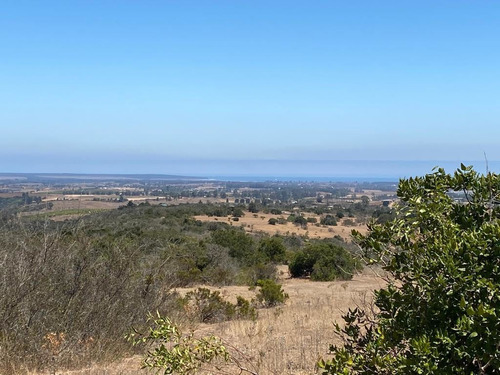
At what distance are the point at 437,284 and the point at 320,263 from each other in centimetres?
1992

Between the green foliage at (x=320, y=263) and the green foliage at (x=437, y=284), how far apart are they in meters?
18.6

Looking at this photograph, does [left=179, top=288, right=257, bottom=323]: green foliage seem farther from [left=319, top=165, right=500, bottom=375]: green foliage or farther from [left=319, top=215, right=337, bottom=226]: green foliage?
[left=319, top=215, right=337, bottom=226]: green foliage

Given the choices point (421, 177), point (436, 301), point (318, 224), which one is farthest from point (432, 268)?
point (318, 224)

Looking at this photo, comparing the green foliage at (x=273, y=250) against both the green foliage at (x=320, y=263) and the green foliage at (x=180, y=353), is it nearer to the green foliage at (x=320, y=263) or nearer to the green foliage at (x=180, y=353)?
the green foliage at (x=320, y=263)

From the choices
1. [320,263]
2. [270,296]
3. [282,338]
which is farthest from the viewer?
[320,263]

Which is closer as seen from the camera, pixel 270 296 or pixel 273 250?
pixel 270 296

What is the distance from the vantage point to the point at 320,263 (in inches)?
866

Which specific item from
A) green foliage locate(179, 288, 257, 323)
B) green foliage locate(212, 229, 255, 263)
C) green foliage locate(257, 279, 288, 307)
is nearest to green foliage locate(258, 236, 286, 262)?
green foliage locate(212, 229, 255, 263)

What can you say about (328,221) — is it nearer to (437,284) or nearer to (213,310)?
(213,310)

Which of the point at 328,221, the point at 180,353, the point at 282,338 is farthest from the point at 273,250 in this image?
the point at 328,221

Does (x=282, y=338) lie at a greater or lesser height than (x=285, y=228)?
greater

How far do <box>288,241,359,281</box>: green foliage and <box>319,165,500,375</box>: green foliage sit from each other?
732 inches

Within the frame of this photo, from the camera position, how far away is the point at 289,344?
6.92 meters

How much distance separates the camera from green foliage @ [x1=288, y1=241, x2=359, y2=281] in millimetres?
21447
